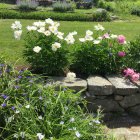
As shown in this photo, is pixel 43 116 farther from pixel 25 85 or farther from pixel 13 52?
pixel 13 52

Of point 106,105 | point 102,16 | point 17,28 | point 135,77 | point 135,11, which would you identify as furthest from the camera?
point 135,11

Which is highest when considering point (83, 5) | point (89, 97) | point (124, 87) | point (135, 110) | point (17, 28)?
point (17, 28)

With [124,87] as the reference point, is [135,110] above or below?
below

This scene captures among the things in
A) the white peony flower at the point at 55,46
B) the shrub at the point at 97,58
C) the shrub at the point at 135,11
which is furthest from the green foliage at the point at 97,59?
the shrub at the point at 135,11

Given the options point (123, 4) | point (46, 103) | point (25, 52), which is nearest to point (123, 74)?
point (25, 52)

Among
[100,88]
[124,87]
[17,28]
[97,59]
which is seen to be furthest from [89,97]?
[17,28]

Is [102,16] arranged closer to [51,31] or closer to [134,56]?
[134,56]

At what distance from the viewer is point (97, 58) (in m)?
4.89

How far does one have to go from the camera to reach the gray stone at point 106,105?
4.64 meters

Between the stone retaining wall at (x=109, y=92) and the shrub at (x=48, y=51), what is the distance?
0.60 feet

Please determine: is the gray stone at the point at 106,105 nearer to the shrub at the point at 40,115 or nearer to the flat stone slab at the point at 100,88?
the flat stone slab at the point at 100,88

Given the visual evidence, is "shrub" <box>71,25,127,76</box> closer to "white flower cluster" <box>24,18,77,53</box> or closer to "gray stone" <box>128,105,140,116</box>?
"white flower cluster" <box>24,18,77,53</box>

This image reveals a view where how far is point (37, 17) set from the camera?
15945mm

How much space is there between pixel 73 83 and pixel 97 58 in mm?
551
